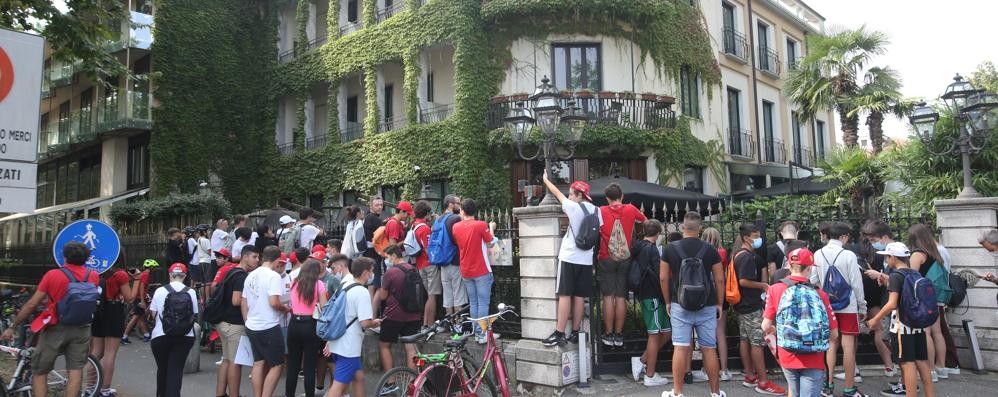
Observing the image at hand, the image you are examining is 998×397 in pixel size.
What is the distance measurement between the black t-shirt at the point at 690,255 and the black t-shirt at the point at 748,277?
0.67 m

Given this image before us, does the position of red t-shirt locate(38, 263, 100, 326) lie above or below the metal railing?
below

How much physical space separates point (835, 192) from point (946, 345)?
9.59 metres

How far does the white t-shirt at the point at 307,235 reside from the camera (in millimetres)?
11023

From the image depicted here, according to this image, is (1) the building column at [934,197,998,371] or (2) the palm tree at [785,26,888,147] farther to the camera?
(2) the palm tree at [785,26,888,147]

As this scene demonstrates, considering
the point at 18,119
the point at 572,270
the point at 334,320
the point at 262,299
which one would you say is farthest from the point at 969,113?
the point at 18,119

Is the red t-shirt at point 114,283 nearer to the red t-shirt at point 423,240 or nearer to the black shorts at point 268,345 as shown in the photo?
the black shorts at point 268,345

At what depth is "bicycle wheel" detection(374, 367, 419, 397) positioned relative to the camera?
21.1 feet

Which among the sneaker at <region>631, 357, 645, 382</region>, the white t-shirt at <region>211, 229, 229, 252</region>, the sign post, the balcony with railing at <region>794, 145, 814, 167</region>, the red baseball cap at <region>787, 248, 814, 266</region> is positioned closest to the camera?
the sign post

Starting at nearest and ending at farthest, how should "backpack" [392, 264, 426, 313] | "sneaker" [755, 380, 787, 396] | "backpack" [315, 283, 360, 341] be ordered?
"backpack" [315, 283, 360, 341]
"sneaker" [755, 380, 787, 396]
"backpack" [392, 264, 426, 313]

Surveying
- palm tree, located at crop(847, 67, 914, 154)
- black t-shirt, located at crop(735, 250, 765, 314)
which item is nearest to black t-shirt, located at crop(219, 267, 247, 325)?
black t-shirt, located at crop(735, 250, 765, 314)

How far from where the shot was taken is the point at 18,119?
15.6 ft

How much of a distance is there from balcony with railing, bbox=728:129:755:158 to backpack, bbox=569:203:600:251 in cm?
1673

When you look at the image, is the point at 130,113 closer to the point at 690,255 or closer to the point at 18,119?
the point at 18,119

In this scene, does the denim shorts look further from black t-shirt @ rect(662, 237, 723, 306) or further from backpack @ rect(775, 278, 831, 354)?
backpack @ rect(775, 278, 831, 354)
